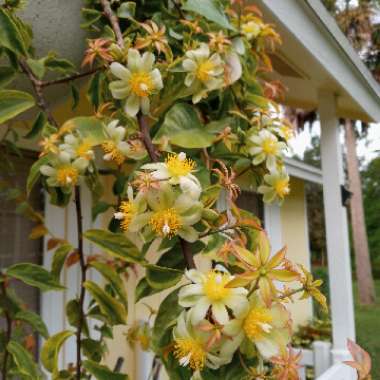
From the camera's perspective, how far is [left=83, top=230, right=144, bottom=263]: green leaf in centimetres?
64

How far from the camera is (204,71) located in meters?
0.73

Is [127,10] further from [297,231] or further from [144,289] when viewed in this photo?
A: [297,231]

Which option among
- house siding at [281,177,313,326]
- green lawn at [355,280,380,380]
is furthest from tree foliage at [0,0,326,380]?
house siding at [281,177,313,326]

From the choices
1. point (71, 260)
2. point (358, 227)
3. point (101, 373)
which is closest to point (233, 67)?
point (101, 373)

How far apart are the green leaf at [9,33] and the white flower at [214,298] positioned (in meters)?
0.40

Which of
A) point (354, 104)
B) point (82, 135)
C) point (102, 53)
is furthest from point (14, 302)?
point (354, 104)

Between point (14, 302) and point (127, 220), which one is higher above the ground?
point (127, 220)

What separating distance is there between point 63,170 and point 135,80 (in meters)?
0.17

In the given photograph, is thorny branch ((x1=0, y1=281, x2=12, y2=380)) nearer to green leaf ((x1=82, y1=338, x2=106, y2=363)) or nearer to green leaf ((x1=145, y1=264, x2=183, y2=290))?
green leaf ((x1=82, y1=338, x2=106, y2=363))

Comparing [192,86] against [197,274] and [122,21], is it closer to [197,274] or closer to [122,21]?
[122,21]

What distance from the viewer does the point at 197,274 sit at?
20.1 inches

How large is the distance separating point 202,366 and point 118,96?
39 cm

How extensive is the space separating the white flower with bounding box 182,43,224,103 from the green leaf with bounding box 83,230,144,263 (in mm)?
244

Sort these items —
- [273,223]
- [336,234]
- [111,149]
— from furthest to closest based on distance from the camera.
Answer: [273,223] < [336,234] < [111,149]
